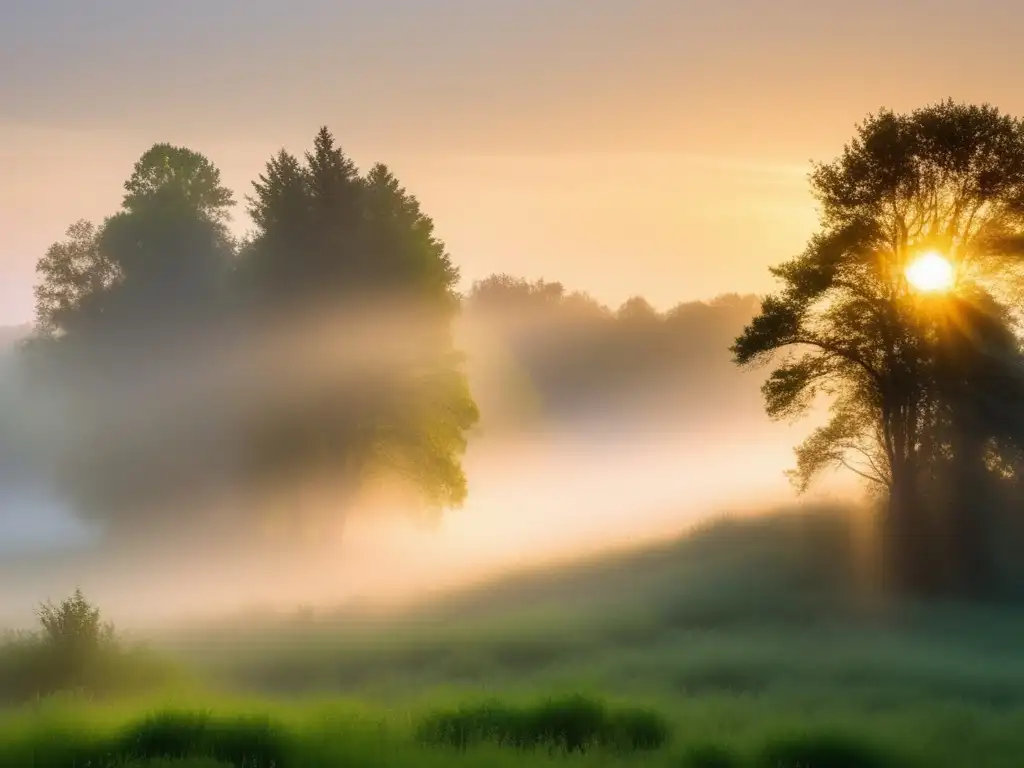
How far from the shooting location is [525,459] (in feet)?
292

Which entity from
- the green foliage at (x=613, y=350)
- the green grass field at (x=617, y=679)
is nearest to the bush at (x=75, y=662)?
the green grass field at (x=617, y=679)

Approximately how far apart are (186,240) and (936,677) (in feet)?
126

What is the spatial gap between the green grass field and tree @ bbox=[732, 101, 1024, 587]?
160 inches

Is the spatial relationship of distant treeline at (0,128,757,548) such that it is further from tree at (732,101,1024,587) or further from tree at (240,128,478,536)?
tree at (732,101,1024,587)

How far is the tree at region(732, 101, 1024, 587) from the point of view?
109 ft

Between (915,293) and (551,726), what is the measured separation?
20.9m

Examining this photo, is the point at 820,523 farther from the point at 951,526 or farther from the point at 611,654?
the point at 611,654

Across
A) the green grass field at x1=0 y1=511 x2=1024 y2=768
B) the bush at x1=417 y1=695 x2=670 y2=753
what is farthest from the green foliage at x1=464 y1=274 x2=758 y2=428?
the bush at x1=417 y1=695 x2=670 y2=753

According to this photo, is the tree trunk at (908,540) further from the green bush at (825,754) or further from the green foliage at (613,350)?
the green foliage at (613,350)

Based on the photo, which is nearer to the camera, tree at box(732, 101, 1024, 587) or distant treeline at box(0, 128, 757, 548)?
tree at box(732, 101, 1024, 587)

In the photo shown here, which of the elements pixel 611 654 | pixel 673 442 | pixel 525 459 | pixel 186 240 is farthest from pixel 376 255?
pixel 673 442

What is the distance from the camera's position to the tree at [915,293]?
109ft

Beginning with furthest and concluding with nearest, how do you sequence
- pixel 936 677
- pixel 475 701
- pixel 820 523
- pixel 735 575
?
pixel 820 523 → pixel 735 575 → pixel 936 677 → pixel 475 701

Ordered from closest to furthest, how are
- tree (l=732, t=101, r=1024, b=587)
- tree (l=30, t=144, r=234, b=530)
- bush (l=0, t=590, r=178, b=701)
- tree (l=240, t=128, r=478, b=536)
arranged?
bush (l=0, t=590, r=178, b=701) → tree (l=732, t=101, r=1024, b=587) → tree (l=240, t=128, r=478, b=536) → tree (l=30, t=144, r=234, b=530)
